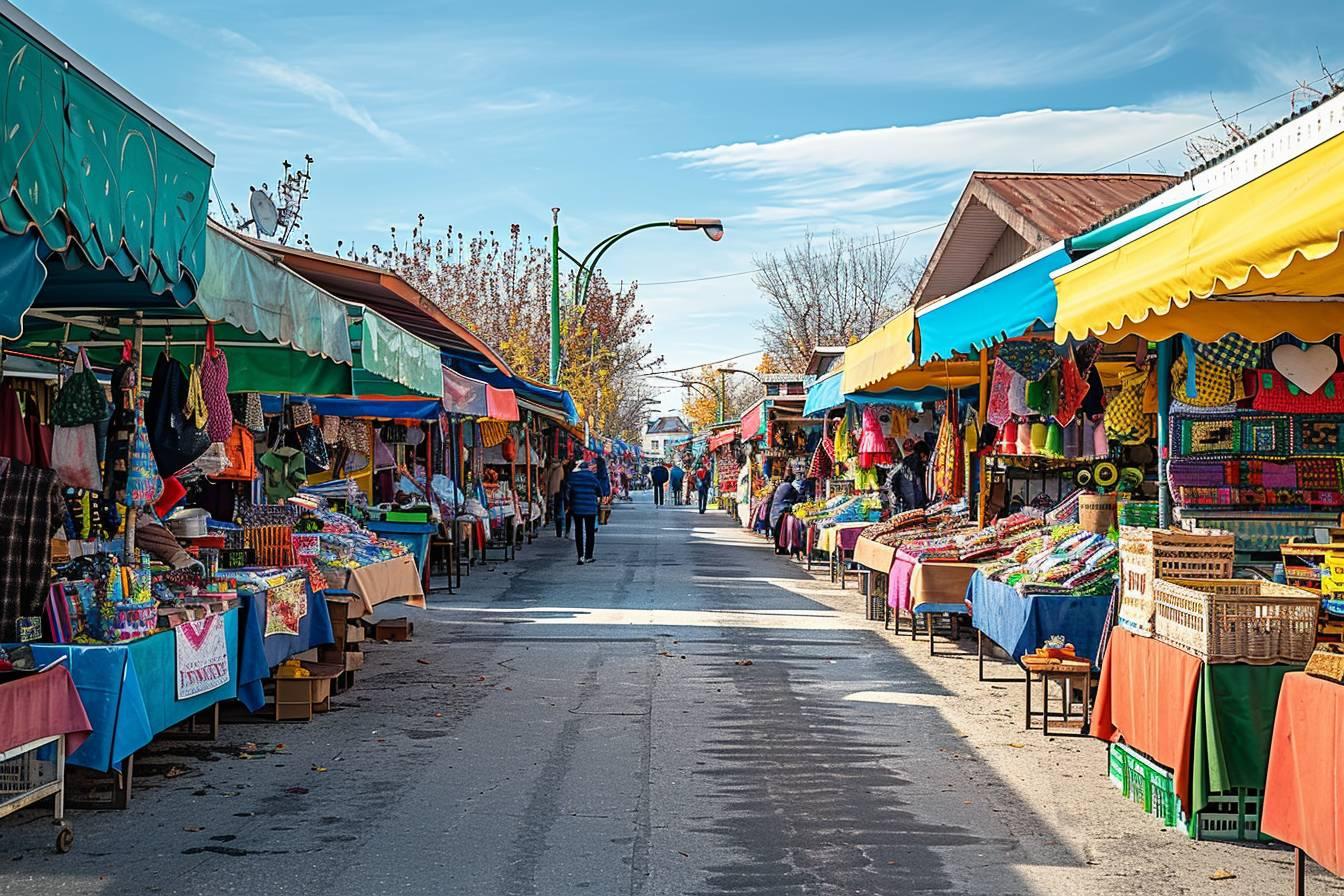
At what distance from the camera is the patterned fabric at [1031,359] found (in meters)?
11.9

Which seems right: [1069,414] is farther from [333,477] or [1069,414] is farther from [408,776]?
[333,477]

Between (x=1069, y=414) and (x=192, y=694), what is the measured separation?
298 inches

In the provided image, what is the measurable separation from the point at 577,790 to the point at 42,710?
9.54 ft

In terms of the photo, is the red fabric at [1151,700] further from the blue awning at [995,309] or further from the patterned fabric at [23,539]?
the patterned fabric at [23,539]

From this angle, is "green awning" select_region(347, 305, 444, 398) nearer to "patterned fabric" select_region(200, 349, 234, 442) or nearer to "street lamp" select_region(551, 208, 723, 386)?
"patterned fabric" select_region(200, 349, 234, 442)

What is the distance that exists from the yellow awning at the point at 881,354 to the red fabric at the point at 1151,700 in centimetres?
424

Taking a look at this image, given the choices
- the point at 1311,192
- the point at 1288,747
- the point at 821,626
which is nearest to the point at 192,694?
the point at 1288,747

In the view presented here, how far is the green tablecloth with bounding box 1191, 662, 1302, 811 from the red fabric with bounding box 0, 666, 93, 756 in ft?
18.2

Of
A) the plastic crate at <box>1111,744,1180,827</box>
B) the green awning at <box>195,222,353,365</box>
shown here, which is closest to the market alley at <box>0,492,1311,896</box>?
the plastic crate at <box>1111,744,1180,827</box>

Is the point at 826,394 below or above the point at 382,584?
above

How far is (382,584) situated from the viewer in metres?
11.9

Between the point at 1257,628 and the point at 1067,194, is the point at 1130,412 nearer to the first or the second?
the point at 1257,628

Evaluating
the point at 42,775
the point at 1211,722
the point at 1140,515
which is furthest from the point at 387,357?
Result: the point at 1211,722

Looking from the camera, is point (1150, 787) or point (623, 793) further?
point (623, 793)
